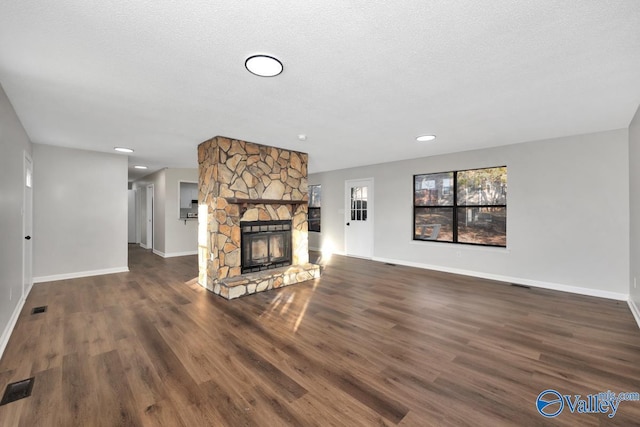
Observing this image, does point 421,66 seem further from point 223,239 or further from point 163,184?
point 163,184

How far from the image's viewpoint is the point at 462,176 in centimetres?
530

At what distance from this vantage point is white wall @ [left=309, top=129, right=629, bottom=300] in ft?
12.4

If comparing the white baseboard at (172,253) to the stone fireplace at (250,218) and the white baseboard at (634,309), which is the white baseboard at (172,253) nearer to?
the stone fireplace at (250,218)

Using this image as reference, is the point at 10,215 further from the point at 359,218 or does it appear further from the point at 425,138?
the point at 359,218

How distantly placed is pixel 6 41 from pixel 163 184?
5.87m

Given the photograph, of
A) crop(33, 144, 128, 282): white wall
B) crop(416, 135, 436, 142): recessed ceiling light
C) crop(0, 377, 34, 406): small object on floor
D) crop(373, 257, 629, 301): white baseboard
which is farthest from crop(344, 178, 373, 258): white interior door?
crop(0, 377, 34, 406): small object on floor

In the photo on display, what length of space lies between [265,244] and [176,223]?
3.92 m

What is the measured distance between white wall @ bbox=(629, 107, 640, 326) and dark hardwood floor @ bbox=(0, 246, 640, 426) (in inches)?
11.4

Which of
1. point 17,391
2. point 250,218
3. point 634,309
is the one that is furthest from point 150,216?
point 634,309

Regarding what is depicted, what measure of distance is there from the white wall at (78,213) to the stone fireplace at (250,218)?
6.98ft

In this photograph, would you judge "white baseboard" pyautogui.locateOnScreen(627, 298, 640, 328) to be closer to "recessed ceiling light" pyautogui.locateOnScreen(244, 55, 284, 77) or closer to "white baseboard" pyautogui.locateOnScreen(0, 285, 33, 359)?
"recessed ceiling light" pyautogui.locateOnScreen(244, 55, 284, 77)

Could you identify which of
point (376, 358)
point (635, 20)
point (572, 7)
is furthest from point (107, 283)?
point (635, 20)

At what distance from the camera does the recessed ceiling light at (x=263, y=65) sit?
1.95 meters

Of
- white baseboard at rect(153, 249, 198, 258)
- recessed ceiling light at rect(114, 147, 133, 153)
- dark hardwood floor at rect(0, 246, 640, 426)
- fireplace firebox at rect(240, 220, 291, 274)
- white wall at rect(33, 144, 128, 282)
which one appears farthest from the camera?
white baseboard at rect(153, 249, 198, 258)
